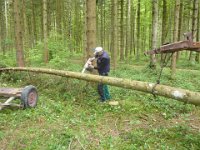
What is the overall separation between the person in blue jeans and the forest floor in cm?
30

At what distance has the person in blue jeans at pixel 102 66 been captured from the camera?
909 cm

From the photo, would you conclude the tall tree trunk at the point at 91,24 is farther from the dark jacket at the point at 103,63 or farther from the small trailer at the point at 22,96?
the small trailer at the point at 22,96

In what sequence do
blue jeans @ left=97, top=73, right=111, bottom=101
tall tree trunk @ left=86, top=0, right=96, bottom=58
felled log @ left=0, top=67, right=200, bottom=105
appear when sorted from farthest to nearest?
1. tall tree trunk @ left=86, top=0, right=96, bottom=58
2. blue jeans @ left=97, top=73, right=111, bottom=101
3. felled log @ left=0, top=67, right=200, bottom=105

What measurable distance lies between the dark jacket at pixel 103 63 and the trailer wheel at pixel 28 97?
8.28 ft

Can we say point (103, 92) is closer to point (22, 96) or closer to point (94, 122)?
point (94, 122)

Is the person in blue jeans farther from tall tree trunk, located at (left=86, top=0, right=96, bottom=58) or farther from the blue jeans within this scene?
tall tree trunk, located at (left=86, top=0, right=96, bottom=58)

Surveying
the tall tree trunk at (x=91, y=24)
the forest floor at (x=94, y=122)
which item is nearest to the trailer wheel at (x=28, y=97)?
the forest floor at (x=94, y=122)

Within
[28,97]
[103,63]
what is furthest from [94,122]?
[103,63]

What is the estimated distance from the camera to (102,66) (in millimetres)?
9469

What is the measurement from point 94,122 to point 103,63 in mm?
2834

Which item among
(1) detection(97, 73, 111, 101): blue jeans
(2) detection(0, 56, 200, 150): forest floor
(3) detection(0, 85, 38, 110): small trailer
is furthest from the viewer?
(1) detection(97, 73, 111, 101): blue jeans

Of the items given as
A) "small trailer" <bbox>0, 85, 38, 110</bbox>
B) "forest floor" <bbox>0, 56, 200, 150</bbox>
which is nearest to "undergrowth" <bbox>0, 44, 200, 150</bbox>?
"forest floor" <bbox>0, 56, 200, 150</bbox>

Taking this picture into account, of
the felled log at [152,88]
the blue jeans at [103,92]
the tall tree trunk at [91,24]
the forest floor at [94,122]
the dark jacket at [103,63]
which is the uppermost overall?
the tall tree trunk at [91,24]

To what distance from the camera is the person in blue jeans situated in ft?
29.8
